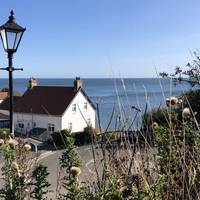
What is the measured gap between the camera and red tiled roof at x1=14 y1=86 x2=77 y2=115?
5137 cm

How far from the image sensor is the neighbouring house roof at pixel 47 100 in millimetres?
51312

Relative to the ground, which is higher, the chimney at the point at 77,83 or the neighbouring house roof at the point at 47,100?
the chimney at the point at 77,83

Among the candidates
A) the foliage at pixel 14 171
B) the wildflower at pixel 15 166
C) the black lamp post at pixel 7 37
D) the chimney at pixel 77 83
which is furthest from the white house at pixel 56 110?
the wildflower at pixel 15 166

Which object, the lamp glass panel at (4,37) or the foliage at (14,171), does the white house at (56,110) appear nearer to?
the lamp glass panel at (4,37)

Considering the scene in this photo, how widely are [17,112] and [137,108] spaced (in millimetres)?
52508

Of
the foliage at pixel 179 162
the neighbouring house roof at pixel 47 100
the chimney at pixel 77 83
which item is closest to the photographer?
the foliage at pixel 179 162

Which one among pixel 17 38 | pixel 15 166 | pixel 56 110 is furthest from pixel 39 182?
pixel 56 110

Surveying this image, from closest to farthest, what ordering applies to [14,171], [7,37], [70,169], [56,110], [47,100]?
1. [70,169]
2. [14,171]
3. [7,37]
4. [56,110]
5. [47,100]

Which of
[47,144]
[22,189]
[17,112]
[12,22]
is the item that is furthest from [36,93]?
[22,189]

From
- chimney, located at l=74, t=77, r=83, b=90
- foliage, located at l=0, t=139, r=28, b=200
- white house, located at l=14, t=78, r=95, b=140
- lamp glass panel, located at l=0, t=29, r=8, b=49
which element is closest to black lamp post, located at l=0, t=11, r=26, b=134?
lamp glass panel, located at l=0, t=29, r=8, b=49

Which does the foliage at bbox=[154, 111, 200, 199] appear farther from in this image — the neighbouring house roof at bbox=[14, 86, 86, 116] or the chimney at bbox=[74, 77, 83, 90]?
the chimney at bbox=[74, 77, 83, 90]

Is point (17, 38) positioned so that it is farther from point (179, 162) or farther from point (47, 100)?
point (47, 100)

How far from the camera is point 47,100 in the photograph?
54.1 metres

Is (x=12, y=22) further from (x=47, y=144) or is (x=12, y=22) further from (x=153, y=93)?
(x=47, y=144)
